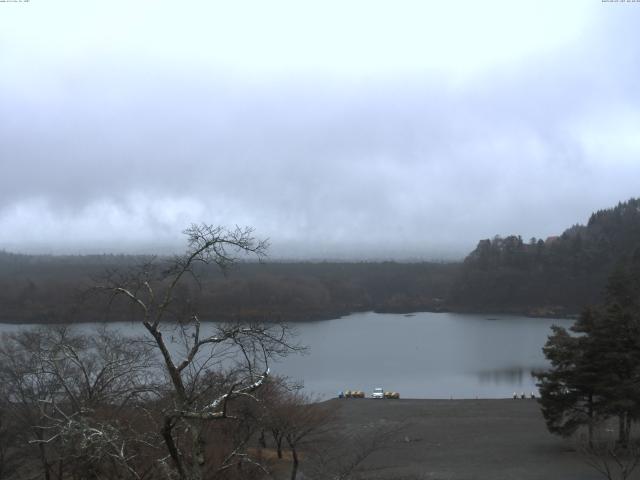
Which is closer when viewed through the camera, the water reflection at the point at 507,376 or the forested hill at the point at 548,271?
the water reflection at the point at 507,376

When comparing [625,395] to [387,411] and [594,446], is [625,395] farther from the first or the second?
[387,411]

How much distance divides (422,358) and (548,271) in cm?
3395

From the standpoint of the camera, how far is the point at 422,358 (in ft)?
104

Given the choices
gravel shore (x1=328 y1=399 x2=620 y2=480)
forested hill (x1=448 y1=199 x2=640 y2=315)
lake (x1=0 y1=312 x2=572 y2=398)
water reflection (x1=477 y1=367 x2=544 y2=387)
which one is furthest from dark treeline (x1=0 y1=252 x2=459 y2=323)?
water reflection (x1=477 y1=367 x2=544 y2=387)

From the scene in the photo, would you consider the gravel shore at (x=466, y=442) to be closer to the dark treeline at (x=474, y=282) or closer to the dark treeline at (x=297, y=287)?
the dark treeline at (x=297, y=287)

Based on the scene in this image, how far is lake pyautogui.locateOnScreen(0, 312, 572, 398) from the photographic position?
79.5 feet

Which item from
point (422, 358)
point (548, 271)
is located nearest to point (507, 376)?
point (422, 358)

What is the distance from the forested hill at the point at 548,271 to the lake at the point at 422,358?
8164 millimetres

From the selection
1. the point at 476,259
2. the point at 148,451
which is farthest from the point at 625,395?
the point at 476,259

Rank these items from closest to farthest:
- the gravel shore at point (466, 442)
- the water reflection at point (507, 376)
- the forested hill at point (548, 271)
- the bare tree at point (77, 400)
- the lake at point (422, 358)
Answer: the bare tree at point (77, 400)
the gravel shore at point (466, 442)
the lake at point (422, 358)
the water reflection at point (507, 376)
the forested hill at point (548, 271)

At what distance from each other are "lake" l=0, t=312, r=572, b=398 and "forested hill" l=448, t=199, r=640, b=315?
8.16m

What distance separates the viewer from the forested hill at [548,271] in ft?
190

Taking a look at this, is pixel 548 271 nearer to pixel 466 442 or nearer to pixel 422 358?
pixel 422 358

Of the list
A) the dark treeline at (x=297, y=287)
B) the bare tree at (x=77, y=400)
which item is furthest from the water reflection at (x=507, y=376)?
the bare tree at (x=77, y=400)
